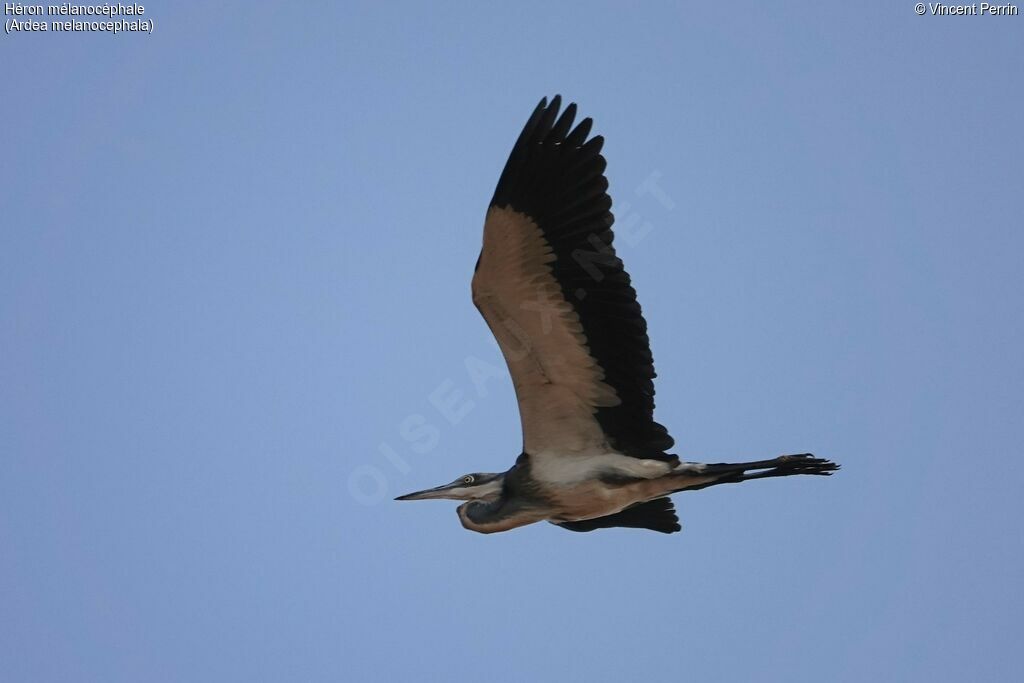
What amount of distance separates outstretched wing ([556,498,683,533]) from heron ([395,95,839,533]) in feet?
2.81

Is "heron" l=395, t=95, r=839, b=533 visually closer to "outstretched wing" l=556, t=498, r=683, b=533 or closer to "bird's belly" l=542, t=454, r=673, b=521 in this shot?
"bird's belly" l=542, t=454, r=673, b=521

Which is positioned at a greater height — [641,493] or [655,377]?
[655,377]

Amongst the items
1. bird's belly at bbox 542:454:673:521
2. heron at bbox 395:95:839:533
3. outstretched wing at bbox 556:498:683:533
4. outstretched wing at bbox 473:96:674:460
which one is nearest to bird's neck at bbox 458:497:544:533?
heron at bbox 395:95:839:533

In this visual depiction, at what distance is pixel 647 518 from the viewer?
45.1ft

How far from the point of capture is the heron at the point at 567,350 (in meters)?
11.8

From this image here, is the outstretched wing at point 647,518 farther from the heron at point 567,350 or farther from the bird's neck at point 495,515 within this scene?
the bird's neck at point 495,515

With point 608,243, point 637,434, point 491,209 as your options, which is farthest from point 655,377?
point 491,209

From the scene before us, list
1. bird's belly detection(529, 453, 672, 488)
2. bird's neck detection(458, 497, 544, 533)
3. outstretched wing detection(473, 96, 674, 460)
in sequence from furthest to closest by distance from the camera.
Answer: bird's neck detection(458, 497, 544, 533) < bird's belly detection(529, 453, 672, 488) < outstretched wing detection(473, 96, 674, 460)

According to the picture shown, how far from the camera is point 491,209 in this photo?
38.3 ft

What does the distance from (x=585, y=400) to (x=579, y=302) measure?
957 millimetres

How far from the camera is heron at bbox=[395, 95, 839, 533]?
1177 centimetres

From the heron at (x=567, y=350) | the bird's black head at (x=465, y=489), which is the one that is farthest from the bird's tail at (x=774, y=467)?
the bird's black head at (x=465, y=489)

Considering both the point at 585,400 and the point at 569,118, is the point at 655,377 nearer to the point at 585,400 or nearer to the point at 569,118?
the point at 585,400

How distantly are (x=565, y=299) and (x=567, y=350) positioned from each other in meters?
0.47
